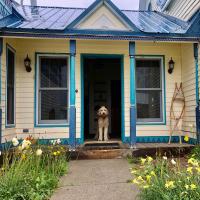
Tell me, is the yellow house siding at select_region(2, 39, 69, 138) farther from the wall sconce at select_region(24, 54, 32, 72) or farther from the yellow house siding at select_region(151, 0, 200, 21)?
the yellow house siding at select_region(151, 0, 200, 21)

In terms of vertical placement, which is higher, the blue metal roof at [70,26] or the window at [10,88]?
the blue metal roof at [70,26]

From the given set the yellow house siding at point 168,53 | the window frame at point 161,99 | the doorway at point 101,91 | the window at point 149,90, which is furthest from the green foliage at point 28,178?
the doorway at point 101,91

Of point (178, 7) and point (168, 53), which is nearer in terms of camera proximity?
point (168, 53)

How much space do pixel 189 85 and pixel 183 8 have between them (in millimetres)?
2313

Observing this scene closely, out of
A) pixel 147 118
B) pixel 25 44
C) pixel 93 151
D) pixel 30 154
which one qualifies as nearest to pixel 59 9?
pixel 25 44

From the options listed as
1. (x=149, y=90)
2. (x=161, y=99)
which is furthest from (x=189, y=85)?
(x=149, y=90)

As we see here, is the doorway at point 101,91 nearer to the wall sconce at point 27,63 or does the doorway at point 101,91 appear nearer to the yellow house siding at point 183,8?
the yellow house siding at point 183,8

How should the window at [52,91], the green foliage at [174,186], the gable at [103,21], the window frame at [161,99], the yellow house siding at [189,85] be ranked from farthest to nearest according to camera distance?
the window frame at [161,99] → the window at [52,91] → the yellow house siding at [189,85] → the gable at [103,21] → the green foliage at [174,186]

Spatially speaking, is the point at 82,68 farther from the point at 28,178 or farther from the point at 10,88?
the point at 28,178

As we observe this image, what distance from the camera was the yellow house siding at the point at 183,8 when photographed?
7386mm

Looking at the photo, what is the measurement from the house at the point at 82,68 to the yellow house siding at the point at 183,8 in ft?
0.84

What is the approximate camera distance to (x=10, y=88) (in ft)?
23.6

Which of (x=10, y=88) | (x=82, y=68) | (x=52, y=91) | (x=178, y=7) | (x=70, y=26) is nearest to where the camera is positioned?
(x=70, y=26)

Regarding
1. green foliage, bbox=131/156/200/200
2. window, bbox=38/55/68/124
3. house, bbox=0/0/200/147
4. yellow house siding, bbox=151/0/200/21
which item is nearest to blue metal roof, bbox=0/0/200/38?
house, bbox=0/0/200/147
